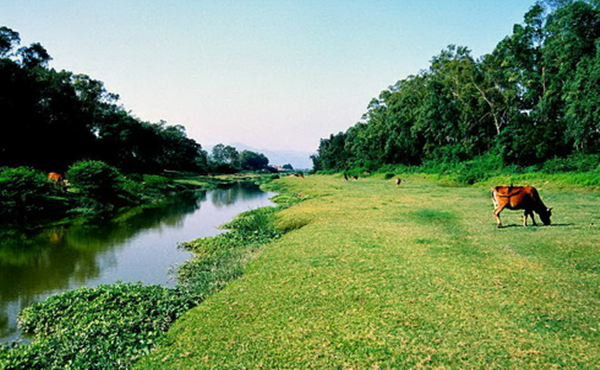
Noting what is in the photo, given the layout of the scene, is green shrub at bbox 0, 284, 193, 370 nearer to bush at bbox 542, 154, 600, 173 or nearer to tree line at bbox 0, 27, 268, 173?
bush at bbox 542, 154, 600, 173

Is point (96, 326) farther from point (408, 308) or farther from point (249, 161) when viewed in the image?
point (249, 161)

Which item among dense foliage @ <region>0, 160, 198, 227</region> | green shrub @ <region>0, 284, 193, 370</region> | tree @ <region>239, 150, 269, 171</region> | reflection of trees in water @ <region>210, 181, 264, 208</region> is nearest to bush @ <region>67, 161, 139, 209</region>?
dense foliage @ <region>0, 160, 198, 227</region>

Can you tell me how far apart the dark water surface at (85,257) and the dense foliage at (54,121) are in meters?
28.0

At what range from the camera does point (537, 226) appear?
12.5 metres

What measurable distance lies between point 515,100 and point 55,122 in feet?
191

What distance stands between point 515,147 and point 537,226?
23871 millimetres

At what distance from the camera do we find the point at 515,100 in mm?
40656

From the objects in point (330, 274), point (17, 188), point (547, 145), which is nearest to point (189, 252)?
point (330, 274)

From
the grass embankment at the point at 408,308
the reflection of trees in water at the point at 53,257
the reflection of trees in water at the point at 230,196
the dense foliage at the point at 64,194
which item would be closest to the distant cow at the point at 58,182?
the dense foliage at the point at 64,194

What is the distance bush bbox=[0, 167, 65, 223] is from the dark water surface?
424 centimetres

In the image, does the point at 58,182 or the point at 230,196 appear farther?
the point at 230,196

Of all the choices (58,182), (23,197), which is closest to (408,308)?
(23,197)

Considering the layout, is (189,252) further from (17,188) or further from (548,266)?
(17,188)

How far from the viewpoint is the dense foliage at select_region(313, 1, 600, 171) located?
91.1 ft
